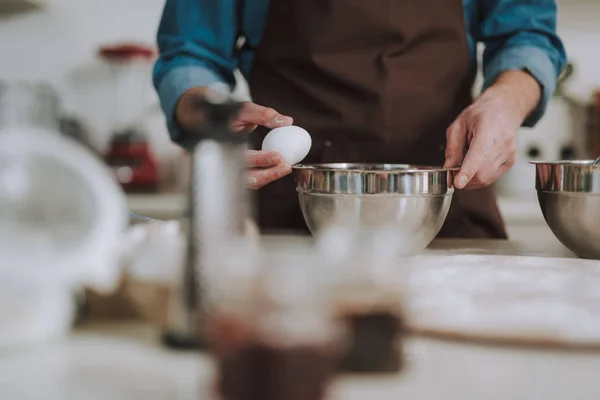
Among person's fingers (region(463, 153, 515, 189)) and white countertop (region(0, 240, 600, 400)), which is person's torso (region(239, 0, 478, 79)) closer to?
person's fingers (region(463, 153, 515, 189))

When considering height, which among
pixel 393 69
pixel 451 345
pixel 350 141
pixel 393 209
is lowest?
pixel 451 345

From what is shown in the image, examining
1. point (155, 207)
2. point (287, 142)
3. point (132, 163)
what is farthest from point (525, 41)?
point (132, 163)

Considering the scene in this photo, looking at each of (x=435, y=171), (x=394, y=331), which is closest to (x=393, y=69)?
(x=435, y=171)

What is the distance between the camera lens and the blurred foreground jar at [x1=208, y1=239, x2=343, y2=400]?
0.40m

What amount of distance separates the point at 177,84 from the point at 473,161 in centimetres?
52

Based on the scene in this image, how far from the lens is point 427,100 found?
1229 mm

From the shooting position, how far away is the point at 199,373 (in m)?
0.47

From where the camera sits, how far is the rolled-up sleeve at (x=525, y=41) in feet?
3.84

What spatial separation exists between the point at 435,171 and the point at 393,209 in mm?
70

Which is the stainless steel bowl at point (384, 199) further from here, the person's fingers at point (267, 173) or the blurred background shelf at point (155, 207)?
the blurred background shelf at point (155, 207)

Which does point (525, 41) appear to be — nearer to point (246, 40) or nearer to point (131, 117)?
point (246, 40)

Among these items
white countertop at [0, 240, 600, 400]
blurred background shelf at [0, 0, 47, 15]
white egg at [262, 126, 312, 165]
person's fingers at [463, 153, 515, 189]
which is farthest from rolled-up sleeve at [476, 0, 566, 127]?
blurred background shelf at [0, 0, 47, 15]

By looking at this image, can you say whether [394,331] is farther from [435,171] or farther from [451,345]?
[435,171]

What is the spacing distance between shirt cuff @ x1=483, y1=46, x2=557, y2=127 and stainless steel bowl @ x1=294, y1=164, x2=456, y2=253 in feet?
1.26
